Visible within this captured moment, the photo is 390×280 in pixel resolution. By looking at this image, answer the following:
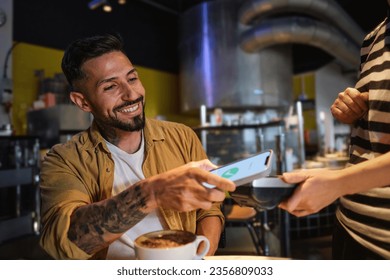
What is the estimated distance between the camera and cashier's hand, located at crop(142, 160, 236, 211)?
547 millimetres

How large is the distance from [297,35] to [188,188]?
378 cm

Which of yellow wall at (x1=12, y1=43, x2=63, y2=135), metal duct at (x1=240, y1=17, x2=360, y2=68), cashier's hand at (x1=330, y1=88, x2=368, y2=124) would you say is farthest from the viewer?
metal duct at (x1=240, y1=17, x2=360, y2=68)

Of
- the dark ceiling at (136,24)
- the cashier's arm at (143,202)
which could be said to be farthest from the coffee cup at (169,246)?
the dark ceiling at (136,24)

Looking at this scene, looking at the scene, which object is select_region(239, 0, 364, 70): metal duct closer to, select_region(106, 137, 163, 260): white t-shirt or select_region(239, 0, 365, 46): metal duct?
select_region(239, 0, 365, 46): metal duct

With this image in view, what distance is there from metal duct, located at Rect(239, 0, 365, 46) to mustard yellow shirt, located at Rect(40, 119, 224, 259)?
3.30 m

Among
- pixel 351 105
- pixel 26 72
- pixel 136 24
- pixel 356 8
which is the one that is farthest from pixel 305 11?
pixel 351 105

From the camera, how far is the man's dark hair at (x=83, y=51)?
2.50ft

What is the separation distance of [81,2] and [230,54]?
6.47 feet

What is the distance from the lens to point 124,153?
859 mm

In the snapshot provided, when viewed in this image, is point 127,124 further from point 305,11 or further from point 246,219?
point 305,11

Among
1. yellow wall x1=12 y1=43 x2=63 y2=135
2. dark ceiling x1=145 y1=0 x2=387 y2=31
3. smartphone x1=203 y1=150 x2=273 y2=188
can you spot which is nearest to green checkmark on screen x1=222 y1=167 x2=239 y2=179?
smartphone x1=203 y1=150 x2=273 y2=188

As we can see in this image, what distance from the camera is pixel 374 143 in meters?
0.69

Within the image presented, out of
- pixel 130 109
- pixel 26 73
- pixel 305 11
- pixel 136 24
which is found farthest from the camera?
pixel 136 24
